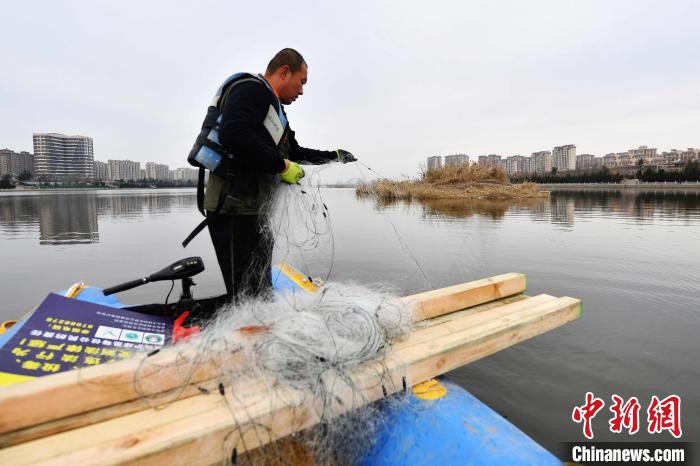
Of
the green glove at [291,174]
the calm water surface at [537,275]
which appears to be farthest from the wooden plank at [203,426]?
the green glove at [291,174]

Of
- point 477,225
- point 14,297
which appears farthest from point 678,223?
point 14,297

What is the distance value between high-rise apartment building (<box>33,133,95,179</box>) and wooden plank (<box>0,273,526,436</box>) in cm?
13771

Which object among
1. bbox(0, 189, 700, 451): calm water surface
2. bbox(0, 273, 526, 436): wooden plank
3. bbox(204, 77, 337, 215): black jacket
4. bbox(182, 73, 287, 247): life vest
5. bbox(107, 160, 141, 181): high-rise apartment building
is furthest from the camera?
bbox(107, 160, 141, 181): high-rise apartment building

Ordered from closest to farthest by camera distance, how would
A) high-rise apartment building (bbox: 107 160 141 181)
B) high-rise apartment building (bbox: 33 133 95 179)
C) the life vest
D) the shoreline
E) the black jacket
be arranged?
1. the black jacket
2. the life vest
3. the shoreline
4. high-rise apartment building (bbox: 33 133 95 179)
5. high-rise apartment building (bbox: 107 160 141 181)

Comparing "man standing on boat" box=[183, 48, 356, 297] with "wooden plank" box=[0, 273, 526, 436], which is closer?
"wooden plank" box=[0, 273, 526, 436]

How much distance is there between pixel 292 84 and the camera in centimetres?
289

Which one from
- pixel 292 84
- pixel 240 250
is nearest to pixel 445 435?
pixel 240 250

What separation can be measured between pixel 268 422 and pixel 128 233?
43.6 feet

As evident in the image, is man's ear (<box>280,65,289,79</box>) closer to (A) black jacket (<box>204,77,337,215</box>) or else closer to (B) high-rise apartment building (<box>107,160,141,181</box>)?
(A) black jacket (<box>204,77,337,215</box>)

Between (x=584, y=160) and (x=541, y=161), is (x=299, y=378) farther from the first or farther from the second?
(x=584, y=160)

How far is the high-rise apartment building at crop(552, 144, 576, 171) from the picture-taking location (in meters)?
147

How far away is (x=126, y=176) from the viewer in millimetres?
147125

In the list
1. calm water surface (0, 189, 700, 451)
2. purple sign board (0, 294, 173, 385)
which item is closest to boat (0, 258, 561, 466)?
purple sign board (0, 294, 173, 385)

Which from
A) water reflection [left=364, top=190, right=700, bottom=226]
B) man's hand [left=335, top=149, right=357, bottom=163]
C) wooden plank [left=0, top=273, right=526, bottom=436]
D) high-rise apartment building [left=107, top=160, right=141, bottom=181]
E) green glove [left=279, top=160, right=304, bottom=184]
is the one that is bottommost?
wooden plank [left=0, top=273, right=526, bottom=436]
